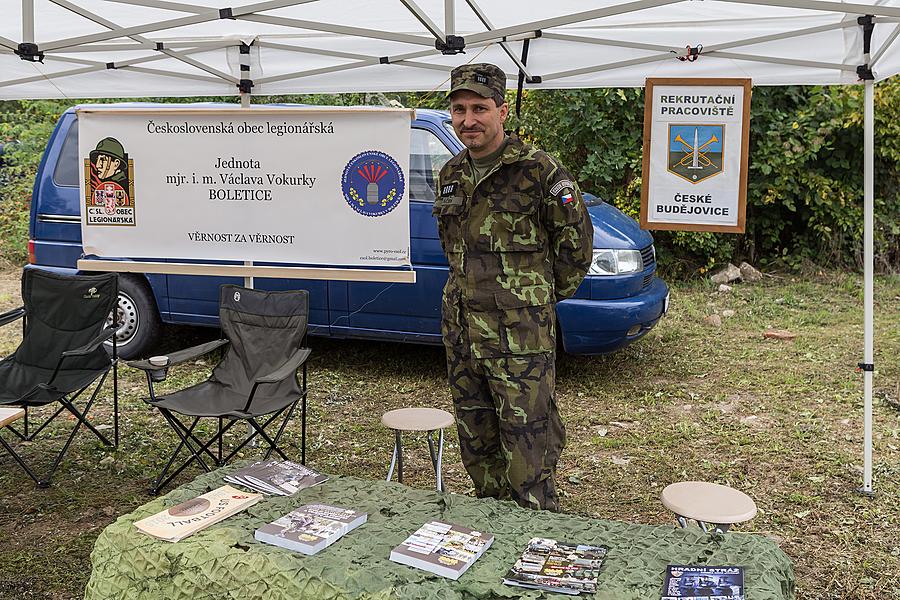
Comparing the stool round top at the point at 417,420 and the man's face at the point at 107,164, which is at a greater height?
the man's face at the point at 107,164

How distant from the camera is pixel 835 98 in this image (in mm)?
Result: 9234

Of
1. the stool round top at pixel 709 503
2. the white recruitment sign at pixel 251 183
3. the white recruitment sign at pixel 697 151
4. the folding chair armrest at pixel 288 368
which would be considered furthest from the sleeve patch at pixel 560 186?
the white recruitment sign at pixel 251 183

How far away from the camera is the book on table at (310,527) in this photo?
2438 mm

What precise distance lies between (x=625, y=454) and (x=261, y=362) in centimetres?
213

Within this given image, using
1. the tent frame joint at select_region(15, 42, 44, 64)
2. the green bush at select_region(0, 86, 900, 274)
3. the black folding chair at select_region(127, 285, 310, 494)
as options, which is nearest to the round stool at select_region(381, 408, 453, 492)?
the black folding chair at select_region(127, 285, 310, 494)

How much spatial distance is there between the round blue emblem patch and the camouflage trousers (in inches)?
68.3

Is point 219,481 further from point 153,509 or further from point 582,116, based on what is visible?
point 582,116

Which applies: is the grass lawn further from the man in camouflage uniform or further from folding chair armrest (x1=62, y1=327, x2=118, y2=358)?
the man in camouflage uniform

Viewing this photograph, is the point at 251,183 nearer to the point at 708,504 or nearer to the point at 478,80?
the point at 478,80

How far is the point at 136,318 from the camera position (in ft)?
21.7

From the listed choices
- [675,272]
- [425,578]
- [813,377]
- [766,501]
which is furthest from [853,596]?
[675,272]

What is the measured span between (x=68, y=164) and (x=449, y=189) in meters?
4.32

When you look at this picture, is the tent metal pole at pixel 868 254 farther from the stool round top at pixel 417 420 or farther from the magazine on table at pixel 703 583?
the magazine on table at pixel 703 583

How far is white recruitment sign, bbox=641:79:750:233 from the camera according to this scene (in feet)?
13.0
